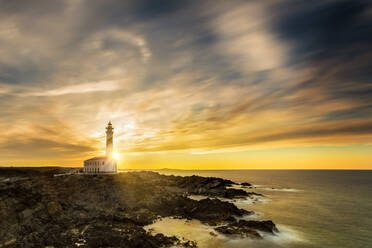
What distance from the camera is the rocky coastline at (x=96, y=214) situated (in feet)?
69.3

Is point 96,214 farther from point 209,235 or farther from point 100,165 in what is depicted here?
point 100,165

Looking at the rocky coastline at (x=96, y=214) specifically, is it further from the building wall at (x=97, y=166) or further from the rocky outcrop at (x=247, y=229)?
the building wall at (x=97, y=166)

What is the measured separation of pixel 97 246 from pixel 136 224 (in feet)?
24.8

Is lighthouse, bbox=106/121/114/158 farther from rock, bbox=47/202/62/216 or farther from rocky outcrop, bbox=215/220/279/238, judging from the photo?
rocky outcrop, bbox=215/220/279/238

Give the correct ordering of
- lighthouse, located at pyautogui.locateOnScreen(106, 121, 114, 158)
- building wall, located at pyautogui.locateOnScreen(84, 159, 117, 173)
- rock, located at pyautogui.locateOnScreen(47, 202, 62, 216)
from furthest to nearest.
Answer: lighthouse, located at pyautogui.locateOnScreen(106, 121, 114, 158) → building wall, located at pyautogui.locateOnScreen(84, 159, 117, 173) → rock, located at pyautogui.locateOnScreen(47, 202, 62, 216)

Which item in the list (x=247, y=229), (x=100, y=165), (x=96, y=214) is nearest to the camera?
(x=247, y=229)

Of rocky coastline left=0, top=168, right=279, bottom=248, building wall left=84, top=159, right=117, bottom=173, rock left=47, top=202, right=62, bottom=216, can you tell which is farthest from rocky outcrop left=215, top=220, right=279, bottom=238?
building wall left=84, top=159, right=117, bottom=173

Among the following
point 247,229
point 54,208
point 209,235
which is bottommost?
point 209,235

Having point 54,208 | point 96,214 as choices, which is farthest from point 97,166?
point 96,214

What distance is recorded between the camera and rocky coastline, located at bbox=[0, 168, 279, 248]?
2112 centimetres

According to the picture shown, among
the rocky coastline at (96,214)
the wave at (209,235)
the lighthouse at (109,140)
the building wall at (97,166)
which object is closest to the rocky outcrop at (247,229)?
the rocky coastline at (96,214)

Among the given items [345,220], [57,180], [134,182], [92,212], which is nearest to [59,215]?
[92,212]

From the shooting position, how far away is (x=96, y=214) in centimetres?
2902

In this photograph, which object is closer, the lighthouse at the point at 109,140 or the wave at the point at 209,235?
the wave at the point at 209,235
